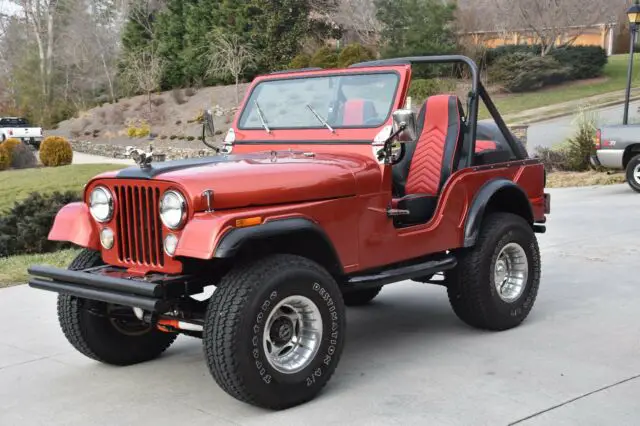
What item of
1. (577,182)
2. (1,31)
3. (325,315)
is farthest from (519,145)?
(1,31)

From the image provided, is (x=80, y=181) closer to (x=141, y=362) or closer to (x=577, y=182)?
(x=577, y=182)

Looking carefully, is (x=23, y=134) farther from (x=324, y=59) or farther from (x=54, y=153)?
(x=324, y=59)

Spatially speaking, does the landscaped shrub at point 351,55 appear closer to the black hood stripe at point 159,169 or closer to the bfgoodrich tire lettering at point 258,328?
the black hood stripe at point 159,169

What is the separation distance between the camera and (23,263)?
339 inches

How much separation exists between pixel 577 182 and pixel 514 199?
9.84m

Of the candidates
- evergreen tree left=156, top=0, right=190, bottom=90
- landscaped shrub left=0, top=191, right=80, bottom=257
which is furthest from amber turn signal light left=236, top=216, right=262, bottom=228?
evergreen tree left=156, top=0, right=190, bottom=90

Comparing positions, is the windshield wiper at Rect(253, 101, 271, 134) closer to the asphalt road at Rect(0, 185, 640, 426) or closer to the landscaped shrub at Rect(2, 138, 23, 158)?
the asphalt road at Rect(0, 185, 640, 426)

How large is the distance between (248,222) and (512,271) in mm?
2598

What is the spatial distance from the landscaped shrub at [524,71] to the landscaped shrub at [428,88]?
25.9ft

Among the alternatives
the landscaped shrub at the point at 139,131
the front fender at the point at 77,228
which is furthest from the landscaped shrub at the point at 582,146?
the landscaped shrub at the point at 139,131

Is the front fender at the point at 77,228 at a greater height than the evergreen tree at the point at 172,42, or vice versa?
the evergreen tree at the point at 172,42

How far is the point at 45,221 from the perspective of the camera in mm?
9750

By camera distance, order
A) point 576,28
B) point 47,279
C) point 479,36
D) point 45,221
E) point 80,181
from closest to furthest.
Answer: point 47,279, point 45,221, point 80,181, point 479,36, point 576,28

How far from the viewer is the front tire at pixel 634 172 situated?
13.6 metres
